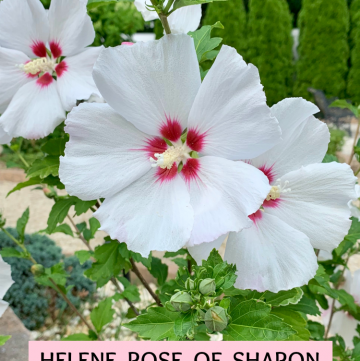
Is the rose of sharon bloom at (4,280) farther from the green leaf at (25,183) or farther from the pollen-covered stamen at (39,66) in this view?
the pollen-covered stamen at (39,66)

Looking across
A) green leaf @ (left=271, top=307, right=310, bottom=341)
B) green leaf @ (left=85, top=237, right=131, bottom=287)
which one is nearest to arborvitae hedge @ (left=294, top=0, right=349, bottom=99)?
green leaf @ (left=85, top=237, right=131, bottom=287)

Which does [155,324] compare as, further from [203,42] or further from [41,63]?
[41,63]

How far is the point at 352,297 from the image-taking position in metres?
1.56

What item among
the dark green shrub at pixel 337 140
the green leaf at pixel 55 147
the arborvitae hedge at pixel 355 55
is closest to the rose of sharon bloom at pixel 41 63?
the green leaf at pixel 55 147

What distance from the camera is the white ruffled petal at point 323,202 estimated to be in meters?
0.77

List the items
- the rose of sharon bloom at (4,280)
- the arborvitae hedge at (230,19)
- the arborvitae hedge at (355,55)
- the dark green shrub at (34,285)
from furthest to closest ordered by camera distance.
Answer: the arborvitae hedge at (355,55) → the arborvitae hedge at (230,19) → the dark green shrub at (34,285) → the rose of sharon bloom at (4,280)

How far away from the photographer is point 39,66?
1.09 m

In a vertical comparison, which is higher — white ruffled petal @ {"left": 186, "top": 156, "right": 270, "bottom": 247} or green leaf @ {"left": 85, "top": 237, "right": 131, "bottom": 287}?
green leaf @ {"left": 85, "top": 237, "right": 131, "bottom": 287}

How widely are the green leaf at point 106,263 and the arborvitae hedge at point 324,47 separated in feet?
21.0

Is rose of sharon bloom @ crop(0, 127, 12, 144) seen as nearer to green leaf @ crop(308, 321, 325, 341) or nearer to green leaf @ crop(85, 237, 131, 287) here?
green leaf @ crop(85, 237, 131, 287)

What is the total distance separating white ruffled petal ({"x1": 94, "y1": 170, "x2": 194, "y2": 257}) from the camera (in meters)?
0.68

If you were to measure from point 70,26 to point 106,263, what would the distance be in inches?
28.3

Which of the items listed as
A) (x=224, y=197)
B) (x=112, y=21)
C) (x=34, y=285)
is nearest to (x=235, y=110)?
(x=224, y=197)

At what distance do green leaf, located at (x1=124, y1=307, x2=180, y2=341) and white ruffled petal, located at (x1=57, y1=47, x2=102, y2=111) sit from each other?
501 mm
